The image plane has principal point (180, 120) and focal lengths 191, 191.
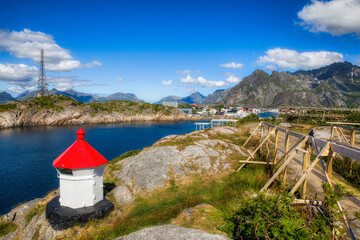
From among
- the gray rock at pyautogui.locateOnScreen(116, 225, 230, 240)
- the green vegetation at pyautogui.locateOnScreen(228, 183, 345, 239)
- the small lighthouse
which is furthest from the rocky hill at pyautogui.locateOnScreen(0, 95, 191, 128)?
the green vegetation at pyautogui.locateOnScreen(228, 183, 345, 239)

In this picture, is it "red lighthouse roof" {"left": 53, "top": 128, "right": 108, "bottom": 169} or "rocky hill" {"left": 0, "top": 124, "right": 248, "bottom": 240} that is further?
"red lighthouse roof" {"left": 53, "top": 128, "right": 108, "bottom": 169}

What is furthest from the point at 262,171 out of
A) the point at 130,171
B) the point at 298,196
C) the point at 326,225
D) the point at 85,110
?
the point at 85,110

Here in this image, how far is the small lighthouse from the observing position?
31.4ft

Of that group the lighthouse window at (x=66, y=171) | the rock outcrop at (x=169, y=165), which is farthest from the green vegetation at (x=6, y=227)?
the lighthouse window at (x=66, y=171)

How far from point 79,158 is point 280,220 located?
9.31m

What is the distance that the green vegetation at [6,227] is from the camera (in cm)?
1345

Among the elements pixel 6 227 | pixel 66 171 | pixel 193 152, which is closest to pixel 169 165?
pixel 193 152

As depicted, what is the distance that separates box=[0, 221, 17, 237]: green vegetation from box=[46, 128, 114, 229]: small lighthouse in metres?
6.78

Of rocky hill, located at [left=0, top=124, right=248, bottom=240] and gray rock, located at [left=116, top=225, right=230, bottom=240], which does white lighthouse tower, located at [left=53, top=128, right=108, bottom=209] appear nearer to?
rocky hill, located at [left=0, top=124, right=248, bottom=240]

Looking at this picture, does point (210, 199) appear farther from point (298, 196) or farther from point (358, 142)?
point (358, 142)

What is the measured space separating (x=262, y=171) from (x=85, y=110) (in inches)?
5300

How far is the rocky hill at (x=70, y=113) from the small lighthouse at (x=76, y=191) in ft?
382

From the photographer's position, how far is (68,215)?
31.1 feet

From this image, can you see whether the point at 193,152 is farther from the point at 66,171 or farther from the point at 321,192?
the point at 66,171
